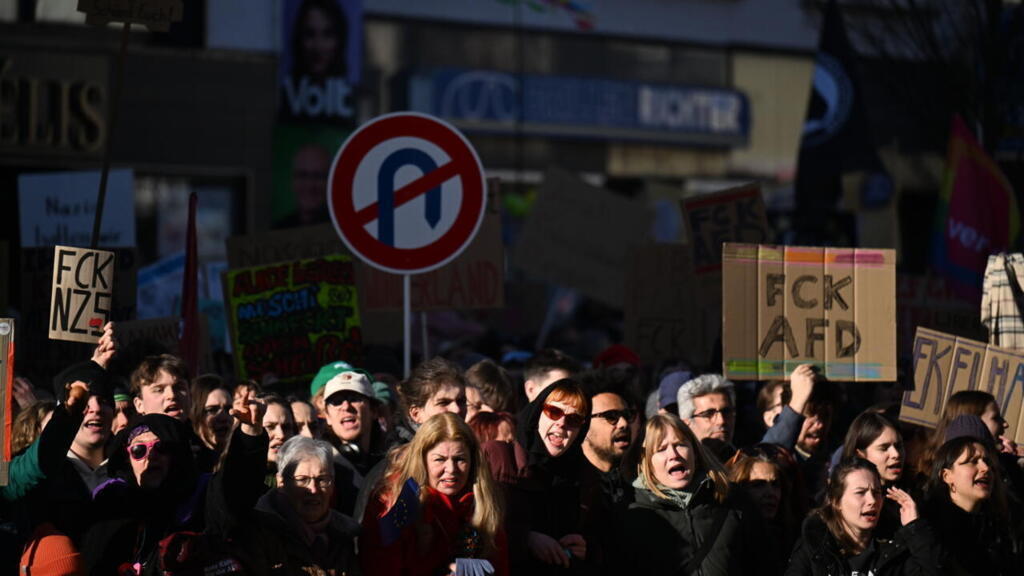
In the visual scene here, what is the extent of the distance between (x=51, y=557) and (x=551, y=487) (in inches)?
69.7

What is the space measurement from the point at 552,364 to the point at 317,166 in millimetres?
15087

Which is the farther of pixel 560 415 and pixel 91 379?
pixel 560 415

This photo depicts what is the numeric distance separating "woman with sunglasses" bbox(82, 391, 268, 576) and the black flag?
11820 mm

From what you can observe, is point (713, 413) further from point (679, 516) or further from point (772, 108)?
point (772, 108)

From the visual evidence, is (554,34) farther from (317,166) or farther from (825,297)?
(825,297)

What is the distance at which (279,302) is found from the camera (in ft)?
31.2

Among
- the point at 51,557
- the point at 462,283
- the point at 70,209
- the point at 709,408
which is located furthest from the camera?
the point at 70,209

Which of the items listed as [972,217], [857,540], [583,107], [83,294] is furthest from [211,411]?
[583,107]

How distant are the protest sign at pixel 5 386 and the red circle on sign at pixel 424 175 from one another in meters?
2.00

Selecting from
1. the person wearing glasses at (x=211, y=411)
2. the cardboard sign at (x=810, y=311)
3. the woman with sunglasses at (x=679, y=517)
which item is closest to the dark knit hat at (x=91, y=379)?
the person wearing glasses at (x=211, y=411)

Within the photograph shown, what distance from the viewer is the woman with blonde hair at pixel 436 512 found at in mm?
5703

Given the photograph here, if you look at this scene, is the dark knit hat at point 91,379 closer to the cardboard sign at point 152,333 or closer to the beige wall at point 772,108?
the cardboard sign at point 152,333

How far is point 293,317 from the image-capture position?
9445 mm

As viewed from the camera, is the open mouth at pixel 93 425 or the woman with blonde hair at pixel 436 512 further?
the open mouth at pixel 93 425
